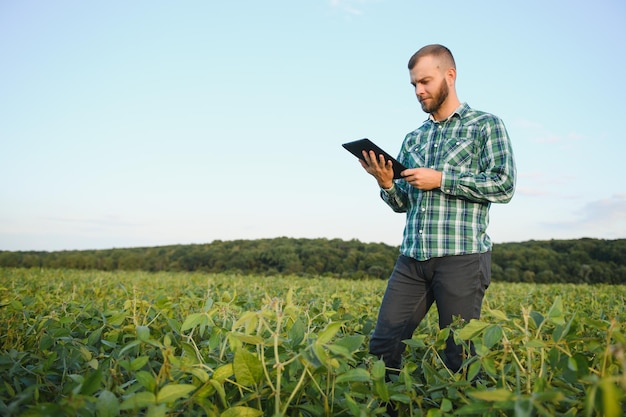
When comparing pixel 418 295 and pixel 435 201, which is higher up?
pixel 435 201

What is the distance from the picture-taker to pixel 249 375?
112 centimetres

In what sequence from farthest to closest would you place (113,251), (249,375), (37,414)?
(113,251), (249,375), (37,414)

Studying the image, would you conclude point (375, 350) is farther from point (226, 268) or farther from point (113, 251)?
point (113, 251)

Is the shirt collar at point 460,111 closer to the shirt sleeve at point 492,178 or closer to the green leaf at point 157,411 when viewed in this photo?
the shirt sleeve at point 492,178

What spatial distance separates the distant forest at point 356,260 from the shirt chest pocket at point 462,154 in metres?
11.1

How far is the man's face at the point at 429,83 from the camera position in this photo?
2715 millimetres

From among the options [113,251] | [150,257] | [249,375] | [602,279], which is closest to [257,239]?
[150,257]

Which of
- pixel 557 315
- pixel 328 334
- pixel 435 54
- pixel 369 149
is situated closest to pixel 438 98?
pixel 435 54

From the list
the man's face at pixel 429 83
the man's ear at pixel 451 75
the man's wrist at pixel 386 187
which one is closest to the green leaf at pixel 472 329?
the man's wrist at pixel 386 187

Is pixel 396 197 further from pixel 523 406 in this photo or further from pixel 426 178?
pixel 523 406

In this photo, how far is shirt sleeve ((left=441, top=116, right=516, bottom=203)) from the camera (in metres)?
2.52

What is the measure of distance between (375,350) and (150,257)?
17783mm

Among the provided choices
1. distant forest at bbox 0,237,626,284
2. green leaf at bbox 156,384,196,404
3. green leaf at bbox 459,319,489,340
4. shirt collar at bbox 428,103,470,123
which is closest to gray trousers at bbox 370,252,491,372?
shirt collar at bbox 428,103,470,123

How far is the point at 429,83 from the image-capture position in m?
2.75
